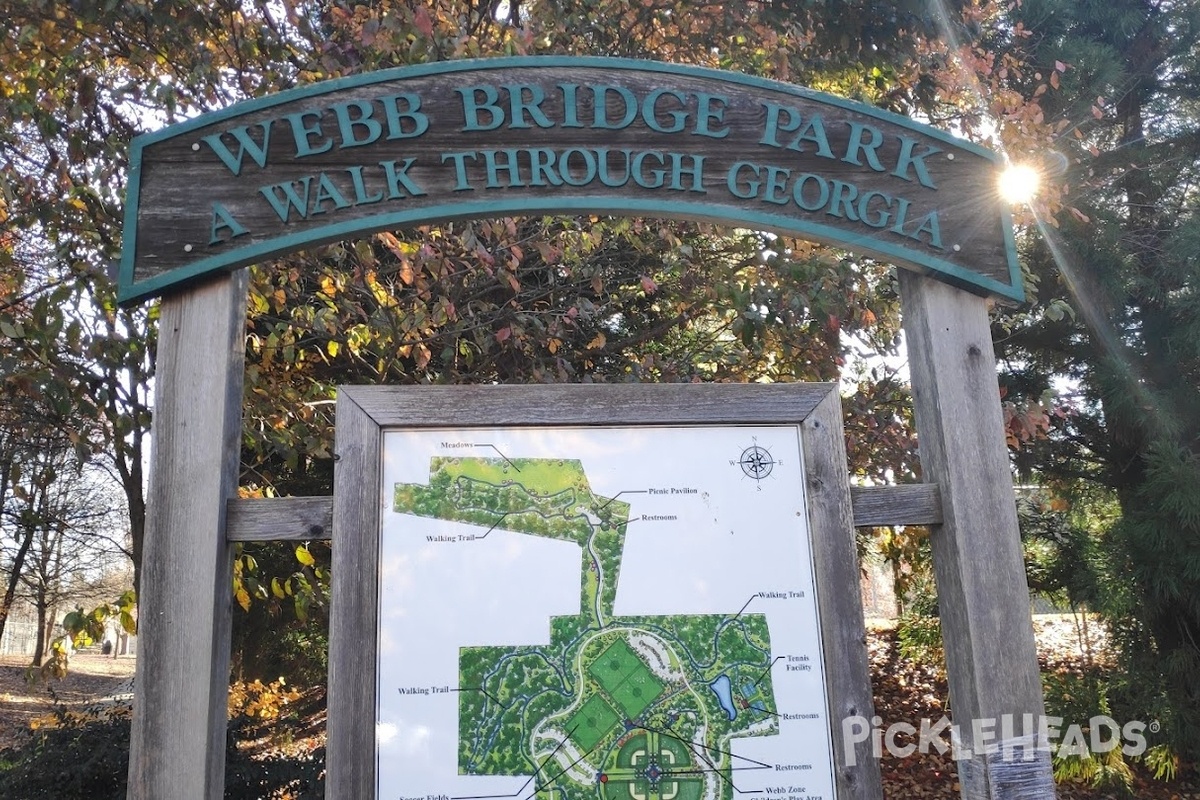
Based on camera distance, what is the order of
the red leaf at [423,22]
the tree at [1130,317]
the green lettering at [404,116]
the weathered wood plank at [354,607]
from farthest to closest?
the tree at [1130,317], the red leaf at [423,22], the green lettering at [404,116], the weathered wood plank at [354,607]

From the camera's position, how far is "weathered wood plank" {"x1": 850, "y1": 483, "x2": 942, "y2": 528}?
2.21 m

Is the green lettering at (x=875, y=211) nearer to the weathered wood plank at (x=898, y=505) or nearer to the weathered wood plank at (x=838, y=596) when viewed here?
the weathered wood plank at (x=838, y=596)

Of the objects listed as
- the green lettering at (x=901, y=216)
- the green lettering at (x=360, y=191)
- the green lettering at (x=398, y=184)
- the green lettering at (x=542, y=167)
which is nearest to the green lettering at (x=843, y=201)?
the green lettering at (x=901, y=216)

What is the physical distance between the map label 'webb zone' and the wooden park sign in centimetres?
76

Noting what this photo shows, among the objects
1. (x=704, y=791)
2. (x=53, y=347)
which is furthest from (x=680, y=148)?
(x=53, y=347)

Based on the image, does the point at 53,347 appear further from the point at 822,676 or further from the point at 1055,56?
the point at 1055,56

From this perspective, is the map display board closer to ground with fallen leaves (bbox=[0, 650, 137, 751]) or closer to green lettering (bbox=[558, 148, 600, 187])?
green lettering (bbox=[558, 148, 600, 187])

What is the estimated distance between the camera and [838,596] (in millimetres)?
2076

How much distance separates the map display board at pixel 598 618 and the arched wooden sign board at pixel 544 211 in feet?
0.37

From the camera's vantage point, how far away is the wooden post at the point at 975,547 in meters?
2.08

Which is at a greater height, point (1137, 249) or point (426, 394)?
point (1137, 249)

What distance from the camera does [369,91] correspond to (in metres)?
2.28

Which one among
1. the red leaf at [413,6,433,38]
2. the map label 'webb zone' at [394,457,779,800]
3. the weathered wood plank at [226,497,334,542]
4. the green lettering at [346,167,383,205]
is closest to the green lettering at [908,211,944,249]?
the map label 'webb zone' at [394,457,779,800]

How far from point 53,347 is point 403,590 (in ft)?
7.79
